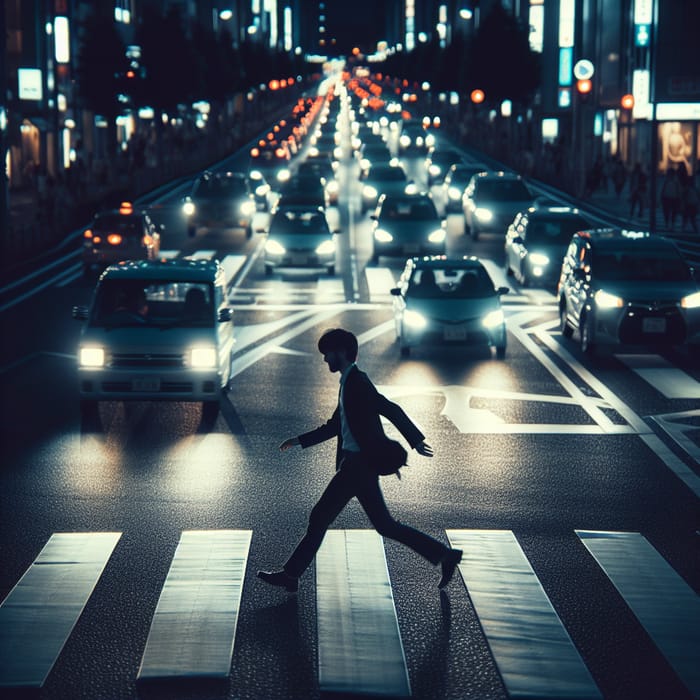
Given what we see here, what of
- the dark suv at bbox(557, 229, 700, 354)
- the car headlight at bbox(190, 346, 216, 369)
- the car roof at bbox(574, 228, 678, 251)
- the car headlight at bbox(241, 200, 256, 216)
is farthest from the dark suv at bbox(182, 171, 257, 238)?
the car headlight at bbox(190, 346, 216, 369)

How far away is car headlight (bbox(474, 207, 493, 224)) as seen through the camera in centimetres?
4025

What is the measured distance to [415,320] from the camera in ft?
66.2

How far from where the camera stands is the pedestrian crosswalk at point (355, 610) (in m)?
7.52

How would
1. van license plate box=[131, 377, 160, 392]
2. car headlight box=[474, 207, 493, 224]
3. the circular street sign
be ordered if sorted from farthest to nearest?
the circular street sign < car headlight box=[474, 207, 493, 224] < van license plate box=[131, 377, 160, 392]

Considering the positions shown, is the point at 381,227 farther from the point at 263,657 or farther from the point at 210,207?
the point at 263,657

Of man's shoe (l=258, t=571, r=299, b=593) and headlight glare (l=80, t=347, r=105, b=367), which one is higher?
headlight glare (l=80, t=347, r=105, b=367)

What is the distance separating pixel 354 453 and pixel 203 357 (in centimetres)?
679

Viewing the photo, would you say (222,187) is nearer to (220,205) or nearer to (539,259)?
(220,205)

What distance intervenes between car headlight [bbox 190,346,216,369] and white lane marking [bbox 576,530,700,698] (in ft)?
18.6

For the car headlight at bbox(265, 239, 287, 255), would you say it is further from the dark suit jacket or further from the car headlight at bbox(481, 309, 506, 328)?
the dark suit jacket

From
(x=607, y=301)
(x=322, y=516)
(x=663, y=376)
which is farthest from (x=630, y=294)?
(x=322, y=516)

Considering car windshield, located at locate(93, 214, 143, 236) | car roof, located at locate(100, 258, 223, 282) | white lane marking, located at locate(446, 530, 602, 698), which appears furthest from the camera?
car windshield, located at locate(93, 214, 143, 236)

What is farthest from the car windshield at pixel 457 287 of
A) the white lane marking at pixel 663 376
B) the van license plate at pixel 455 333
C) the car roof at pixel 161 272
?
the car roof at pixel 161 272

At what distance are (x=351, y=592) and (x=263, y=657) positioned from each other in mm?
1381
